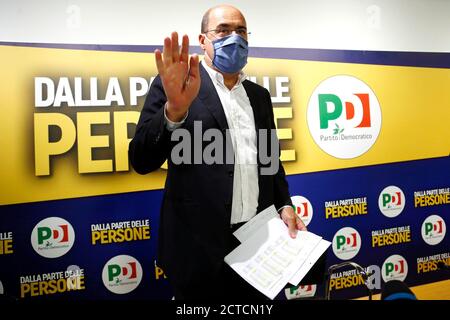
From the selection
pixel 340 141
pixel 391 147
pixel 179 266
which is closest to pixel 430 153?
pixel 391 147

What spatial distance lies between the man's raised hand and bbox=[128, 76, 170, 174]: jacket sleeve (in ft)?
0.19

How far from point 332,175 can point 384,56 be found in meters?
1.00

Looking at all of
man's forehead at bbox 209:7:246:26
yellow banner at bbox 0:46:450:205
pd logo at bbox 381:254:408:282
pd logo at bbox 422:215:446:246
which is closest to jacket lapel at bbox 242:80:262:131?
man's forehead at bbox 209:7:246:26

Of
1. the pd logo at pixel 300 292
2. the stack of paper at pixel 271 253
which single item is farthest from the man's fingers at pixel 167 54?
the pd logo at pixel 300 292

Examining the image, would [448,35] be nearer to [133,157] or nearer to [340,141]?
[340,141]

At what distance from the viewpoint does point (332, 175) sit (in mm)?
2398

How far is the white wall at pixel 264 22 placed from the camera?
190cm

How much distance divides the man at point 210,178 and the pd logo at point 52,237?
84cm

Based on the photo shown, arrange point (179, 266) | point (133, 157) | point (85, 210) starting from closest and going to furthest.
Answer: point (133, 157)
point (179, 266)
point (85, 210)

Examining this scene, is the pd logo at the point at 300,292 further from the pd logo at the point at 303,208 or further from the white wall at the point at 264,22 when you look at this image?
the white wall at the point at 264,22

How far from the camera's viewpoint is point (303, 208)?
234cm

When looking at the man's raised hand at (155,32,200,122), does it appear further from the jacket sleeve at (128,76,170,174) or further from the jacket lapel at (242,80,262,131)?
the jacket lapel at (242,80,262,131)

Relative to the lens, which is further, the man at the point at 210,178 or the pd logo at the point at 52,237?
the pd logo at the point at 52,237

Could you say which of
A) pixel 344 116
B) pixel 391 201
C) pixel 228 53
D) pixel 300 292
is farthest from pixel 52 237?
pixel 391 201
